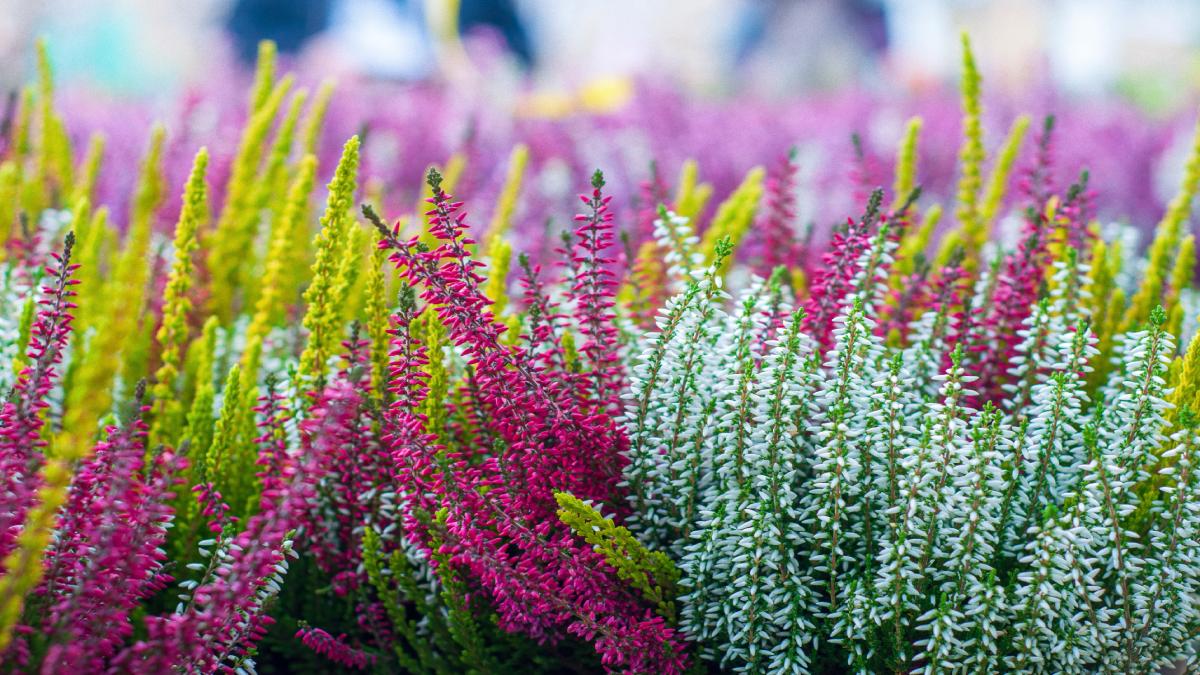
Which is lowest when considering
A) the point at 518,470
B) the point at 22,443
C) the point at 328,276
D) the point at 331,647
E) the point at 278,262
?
the point at 331,647

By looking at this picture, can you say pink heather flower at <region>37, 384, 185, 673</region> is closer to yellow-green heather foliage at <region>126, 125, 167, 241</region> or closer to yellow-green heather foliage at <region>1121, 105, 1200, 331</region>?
yellow-green heather foliage at <region>126, 125, 167, 241</region>

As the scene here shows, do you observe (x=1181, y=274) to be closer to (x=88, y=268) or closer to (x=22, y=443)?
(x=22, y=443)

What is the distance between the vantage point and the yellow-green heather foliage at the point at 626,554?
1154 millimetres

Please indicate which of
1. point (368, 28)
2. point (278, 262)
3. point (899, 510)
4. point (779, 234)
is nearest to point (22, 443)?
point (278, 262)

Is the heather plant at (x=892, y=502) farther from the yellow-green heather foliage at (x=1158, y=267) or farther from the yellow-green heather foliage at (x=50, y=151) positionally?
the yellow-green heather foliage at (x=50, y=151)

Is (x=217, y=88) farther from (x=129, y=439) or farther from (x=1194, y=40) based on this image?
(x=1194, y=40)

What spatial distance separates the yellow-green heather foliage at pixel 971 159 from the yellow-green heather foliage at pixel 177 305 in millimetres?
1323

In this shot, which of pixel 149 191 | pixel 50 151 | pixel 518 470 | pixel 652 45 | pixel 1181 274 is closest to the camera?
pixel 518 470

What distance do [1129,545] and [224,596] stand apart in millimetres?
1020

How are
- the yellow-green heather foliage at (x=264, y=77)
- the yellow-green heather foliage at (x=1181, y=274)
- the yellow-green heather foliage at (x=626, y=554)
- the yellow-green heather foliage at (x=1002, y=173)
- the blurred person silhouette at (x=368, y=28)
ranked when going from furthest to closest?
1. the blurred person silhouette at (x=368, y=28)
2. the yellow-green heather foliage at (x=264, y=77)
3. the yellow-green heather foliage at (x=1002, y=173)
4. the yellow-green heather foliage at (x=1181, y=274)
5. the yellow-green heather foliage at (x=626, y=554)

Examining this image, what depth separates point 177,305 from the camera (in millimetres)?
1570

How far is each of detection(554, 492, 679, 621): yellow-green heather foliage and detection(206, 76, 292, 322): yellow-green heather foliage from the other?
112 cm

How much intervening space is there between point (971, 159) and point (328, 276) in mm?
1223

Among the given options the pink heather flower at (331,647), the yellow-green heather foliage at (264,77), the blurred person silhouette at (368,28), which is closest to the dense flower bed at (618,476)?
the pink heather flower at (331,647)
